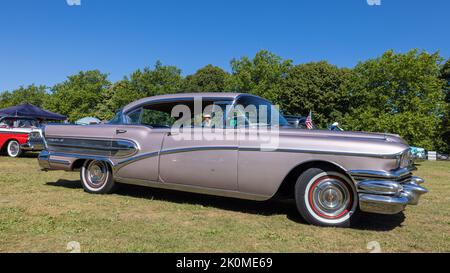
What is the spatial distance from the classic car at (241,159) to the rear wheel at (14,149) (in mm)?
9086

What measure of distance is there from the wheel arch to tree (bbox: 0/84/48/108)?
2584 inches

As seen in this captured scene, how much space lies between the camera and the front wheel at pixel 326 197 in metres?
4.24

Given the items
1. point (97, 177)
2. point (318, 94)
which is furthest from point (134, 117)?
point (318, 94)

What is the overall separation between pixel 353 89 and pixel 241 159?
34.2 m

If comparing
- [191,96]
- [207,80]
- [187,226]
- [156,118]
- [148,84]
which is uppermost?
[207,80]

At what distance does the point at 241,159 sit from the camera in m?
4.73

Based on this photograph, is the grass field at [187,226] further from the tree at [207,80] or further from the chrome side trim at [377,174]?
the tree at [207,80]

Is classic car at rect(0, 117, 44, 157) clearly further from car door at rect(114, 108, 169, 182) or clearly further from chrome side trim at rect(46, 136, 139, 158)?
car door at rect(114, 108, 169, 182)

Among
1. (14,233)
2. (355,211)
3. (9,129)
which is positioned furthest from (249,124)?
(9,129)

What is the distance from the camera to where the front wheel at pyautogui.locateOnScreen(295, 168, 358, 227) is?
424 cm

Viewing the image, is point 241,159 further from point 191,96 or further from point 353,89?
point 353,89

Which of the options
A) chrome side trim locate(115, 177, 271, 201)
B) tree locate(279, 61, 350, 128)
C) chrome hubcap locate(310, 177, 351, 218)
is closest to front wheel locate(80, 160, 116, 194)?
chrome side trim locate(115, 177, 271, 201)

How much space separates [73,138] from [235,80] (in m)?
32.6

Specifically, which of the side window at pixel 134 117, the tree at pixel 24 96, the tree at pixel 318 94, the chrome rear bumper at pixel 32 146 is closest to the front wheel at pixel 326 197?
the side window at pixel 134 117
